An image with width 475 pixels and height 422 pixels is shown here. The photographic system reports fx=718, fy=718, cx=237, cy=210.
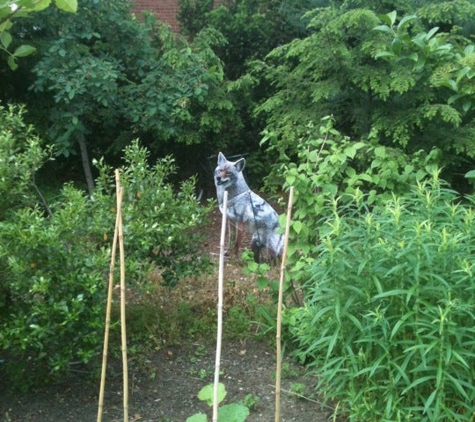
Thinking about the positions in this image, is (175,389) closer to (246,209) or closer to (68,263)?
(68,263)

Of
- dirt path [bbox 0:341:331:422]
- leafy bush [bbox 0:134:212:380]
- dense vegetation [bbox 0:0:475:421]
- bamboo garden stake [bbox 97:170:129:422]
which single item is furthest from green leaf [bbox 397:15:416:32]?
dirt path [bbox 0:341:331:422]

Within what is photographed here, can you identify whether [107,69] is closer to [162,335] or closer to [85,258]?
[162,335]

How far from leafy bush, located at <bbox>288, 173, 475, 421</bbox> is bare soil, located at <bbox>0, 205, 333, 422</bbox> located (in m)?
0.61

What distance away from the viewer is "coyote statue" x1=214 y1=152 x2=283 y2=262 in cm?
642

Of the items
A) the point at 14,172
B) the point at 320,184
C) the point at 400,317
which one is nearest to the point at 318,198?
the point at 320,184

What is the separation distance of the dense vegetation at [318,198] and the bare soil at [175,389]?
0.28m

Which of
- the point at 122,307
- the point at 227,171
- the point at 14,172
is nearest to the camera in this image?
the point at 122,307

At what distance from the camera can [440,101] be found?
23.5ft

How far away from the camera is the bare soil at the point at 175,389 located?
13.9 ft

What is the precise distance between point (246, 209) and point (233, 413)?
10.3ft

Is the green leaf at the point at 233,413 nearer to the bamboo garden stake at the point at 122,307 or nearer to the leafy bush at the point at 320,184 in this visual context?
the bamboo garden stake at the point at 122,307

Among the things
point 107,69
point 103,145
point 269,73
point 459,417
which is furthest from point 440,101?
point 103,145

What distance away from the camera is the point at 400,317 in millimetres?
3549

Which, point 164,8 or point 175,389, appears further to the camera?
point 164,8
